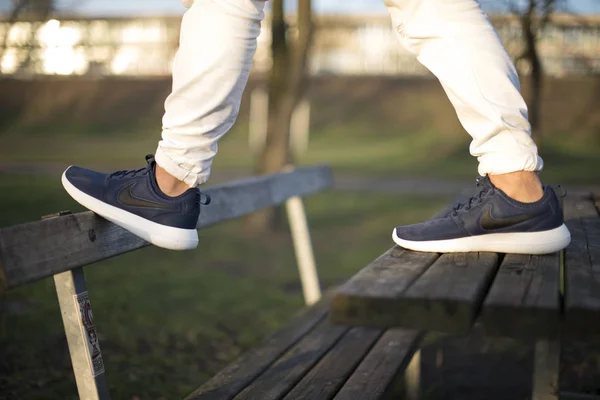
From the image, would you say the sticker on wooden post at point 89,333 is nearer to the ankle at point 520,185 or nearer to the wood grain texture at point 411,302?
the wood grain texture at point 411,302

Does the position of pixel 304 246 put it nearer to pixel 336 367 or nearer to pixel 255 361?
pixel 255 361

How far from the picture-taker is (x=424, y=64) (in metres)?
1.73

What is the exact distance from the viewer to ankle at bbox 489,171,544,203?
1.74 meters

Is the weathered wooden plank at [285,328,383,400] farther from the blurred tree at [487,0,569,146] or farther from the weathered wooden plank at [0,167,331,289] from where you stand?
the blurred tree at [487,0,569,146]

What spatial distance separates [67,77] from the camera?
1080 inches

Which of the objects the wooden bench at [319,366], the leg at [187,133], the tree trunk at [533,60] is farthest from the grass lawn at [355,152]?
the leg at [187,133]

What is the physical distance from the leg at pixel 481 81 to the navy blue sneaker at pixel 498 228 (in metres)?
0.03

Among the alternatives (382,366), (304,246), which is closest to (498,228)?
(382,366)

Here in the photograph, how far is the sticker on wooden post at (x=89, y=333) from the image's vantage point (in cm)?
164

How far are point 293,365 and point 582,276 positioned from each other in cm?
106

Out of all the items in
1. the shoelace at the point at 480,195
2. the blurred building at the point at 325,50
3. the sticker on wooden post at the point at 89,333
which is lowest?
the blurred building at the point at 325,50

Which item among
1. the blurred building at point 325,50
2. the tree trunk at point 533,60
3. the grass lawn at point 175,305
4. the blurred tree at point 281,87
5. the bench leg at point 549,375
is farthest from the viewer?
the blurred building at point 325,50

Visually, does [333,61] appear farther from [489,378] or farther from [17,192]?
[489,378]

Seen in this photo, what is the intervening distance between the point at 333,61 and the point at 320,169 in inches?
999
